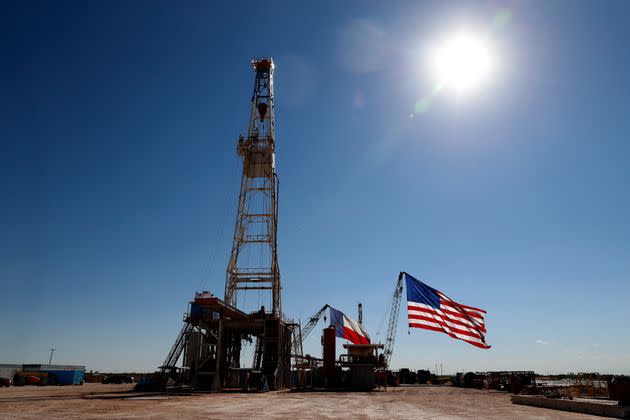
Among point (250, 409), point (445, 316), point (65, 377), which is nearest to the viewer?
point (250, 409)

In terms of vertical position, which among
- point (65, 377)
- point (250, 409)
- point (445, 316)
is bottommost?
point (250, 409)

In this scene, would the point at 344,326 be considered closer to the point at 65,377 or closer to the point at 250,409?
the point at 250,409

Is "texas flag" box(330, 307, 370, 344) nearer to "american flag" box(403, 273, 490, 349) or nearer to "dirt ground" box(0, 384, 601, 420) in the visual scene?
"american flag" box(403, 273, 490, 349)

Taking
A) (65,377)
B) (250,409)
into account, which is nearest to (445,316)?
(250,409)

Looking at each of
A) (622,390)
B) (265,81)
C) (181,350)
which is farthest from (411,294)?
(265,81)

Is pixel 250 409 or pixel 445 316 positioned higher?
pixel 445 316

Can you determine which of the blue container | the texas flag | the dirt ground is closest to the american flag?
the dirt ground

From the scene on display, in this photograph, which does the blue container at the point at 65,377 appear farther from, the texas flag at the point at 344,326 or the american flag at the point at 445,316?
the american flag at the point at 445,316

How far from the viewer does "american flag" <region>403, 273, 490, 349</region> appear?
38.3 m

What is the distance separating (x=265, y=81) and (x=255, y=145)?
41.8 feet

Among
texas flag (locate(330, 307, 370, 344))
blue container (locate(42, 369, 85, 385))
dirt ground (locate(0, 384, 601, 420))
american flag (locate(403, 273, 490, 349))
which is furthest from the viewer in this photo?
blue container (locate(42, 369, 85, 385))

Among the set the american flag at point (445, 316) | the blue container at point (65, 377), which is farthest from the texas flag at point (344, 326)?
the blue container at point (65, 377)

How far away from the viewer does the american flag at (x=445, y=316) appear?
126 feet

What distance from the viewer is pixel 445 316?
40375 mm
